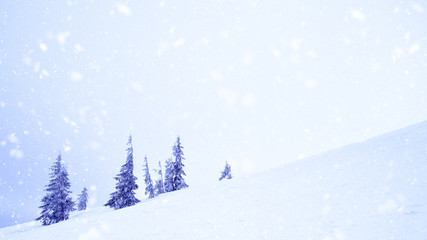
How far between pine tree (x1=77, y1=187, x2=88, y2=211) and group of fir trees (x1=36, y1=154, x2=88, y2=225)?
29.3 metres

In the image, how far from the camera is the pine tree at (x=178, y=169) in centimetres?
4338

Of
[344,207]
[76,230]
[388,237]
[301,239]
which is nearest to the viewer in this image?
[388,237]

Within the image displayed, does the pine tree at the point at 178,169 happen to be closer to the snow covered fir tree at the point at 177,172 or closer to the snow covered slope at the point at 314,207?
the snow covered fir tree at the point at 177,172

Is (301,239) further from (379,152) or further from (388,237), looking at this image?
(379,152)

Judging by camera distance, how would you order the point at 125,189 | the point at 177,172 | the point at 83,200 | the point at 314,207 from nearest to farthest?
1. the point at 314,207
2. the point at 125,189
3. the point at 177,172
4. the point at 83,200

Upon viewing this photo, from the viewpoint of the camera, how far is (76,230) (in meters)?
17.5

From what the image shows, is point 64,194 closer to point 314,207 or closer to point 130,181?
point 130,181

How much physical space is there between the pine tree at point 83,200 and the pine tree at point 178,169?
33.5m

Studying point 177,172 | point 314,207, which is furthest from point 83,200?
point 314,207

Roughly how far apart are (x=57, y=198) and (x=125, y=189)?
9246 mm

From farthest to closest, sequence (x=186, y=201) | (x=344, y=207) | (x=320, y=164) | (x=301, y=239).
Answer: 1. (x=320, y=164)
2. (x=186, y=201)
3. (x=344, y=207)
4. (x=301, y=239)

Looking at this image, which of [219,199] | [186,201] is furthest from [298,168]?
[186,201]

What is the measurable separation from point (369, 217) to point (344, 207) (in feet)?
5.23

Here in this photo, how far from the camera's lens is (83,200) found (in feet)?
214
